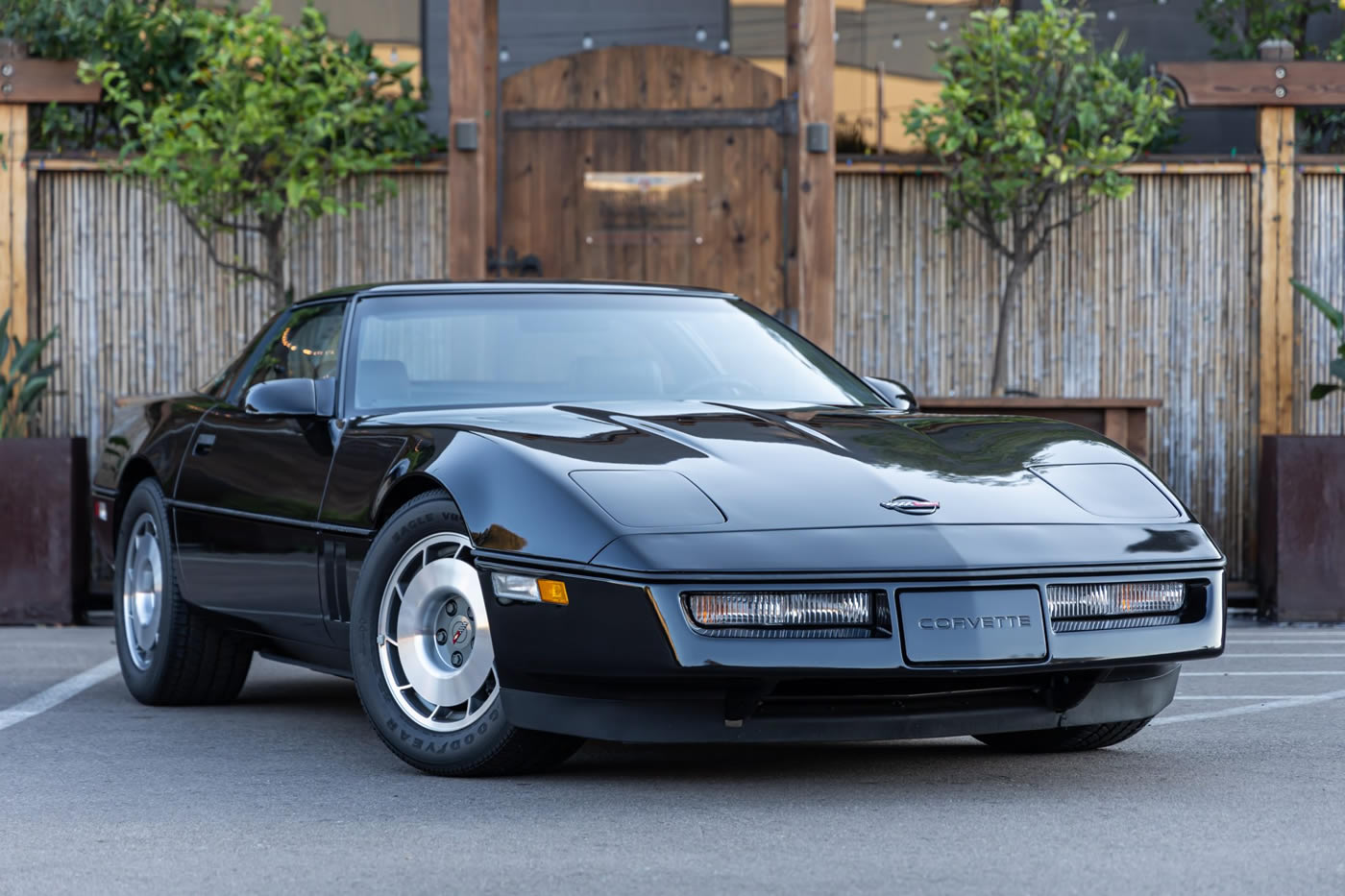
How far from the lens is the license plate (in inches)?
165

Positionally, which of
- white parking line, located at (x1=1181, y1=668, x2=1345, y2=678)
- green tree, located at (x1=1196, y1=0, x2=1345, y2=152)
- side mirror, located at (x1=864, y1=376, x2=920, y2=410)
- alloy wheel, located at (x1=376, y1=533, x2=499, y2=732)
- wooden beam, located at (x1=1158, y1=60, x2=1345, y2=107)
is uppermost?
green tree, located at (x1=1196, y1=0, x2=1345, y2=152)

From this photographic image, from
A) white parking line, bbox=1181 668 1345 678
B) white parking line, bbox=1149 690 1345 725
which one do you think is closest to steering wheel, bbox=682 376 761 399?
white parking line, bbox=1149 690 1345 725

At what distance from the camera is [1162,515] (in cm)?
473

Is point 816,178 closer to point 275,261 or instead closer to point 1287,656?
point 275,261

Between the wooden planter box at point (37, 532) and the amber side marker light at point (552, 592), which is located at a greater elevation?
the amber side marker light at point (552, 592)

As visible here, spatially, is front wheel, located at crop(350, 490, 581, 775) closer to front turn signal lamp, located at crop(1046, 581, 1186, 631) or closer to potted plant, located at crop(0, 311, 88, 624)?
front turn signal lamp, located at crop(1046, 581, 1186, 631)

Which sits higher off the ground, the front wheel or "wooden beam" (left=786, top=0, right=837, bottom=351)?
"wooden beam" (left=786, top=0, right=837, bottom=351)

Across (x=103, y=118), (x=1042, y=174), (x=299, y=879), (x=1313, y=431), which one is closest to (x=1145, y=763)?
(x=299, y=879)

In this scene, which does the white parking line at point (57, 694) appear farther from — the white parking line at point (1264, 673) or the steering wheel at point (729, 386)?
the white parking line at point (1264, 673)

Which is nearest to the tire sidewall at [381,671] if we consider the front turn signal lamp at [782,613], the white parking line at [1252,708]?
the front turn signal lamp at [782,613]

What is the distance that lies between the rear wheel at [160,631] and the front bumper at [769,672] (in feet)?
6.87

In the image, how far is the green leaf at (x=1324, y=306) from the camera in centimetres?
996

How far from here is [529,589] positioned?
14.3 feet

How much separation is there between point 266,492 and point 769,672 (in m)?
2.09
